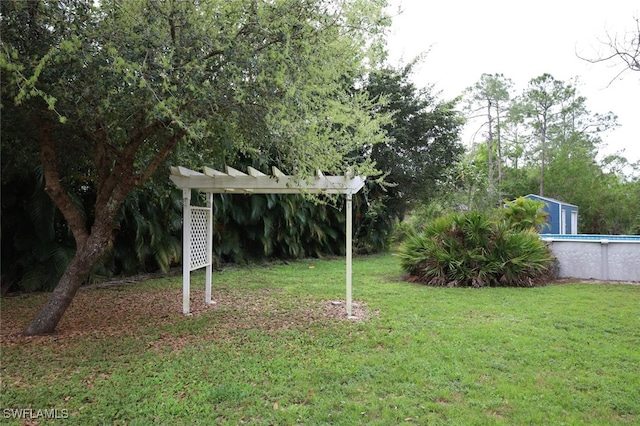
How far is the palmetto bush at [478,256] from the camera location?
306 inches

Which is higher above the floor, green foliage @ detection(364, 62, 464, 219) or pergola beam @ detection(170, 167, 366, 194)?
green foliage @ detection(364, 62, 464, 219)

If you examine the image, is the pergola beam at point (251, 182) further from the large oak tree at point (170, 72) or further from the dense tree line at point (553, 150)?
the dense tree line at point (553, 150)

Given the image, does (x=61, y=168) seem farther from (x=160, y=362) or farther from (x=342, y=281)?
(x=342, y=281)

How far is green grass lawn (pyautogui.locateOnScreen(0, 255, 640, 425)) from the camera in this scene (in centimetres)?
285

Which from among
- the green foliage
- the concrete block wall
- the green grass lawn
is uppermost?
the green foliage

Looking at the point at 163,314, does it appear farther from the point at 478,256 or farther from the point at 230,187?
the point at 478,256

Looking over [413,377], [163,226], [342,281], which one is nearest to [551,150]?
[342,281]

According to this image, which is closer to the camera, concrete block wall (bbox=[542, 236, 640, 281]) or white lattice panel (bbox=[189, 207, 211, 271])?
→ white lattice panel (bbox=[189, 207, 211, 271])

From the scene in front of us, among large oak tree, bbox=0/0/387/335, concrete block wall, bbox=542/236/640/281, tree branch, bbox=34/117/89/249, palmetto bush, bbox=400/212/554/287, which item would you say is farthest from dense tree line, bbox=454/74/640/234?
tree branch, bbox=34/117/89/249

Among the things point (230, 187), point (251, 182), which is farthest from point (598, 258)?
point (230, 187)

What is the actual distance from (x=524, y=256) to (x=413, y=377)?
543 centimetres

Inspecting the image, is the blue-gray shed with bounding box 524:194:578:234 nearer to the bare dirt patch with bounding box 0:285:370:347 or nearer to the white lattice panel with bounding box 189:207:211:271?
the bare dirt patch with bounding box 0:285:370:347

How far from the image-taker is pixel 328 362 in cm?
373

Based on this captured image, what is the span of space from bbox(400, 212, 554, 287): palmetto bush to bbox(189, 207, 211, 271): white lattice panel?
423cm
